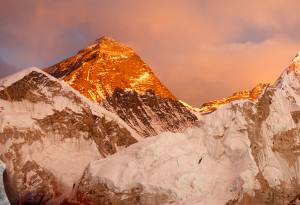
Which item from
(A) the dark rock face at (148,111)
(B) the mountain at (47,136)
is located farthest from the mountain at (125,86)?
(B) the mountain at (47,136)

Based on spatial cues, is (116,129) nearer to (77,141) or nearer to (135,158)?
(77,141)

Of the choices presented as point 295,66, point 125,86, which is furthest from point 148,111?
point 295,66

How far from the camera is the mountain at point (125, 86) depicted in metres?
152

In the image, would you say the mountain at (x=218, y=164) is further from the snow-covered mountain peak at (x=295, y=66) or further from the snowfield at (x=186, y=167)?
the snow-covered mountain peak at (x=295, y=66)

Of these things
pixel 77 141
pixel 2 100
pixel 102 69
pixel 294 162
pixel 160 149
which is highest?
pixel 102 69

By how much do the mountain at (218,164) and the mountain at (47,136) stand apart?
12011mm

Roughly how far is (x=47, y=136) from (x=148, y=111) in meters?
62.5

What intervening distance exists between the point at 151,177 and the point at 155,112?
86143 millimetres

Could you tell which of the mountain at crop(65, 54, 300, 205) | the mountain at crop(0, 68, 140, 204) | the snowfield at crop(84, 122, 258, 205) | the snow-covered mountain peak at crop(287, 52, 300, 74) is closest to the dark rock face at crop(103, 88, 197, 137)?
the mountain at crop(0, 68, 140, 204)

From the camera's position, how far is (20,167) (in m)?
90.2

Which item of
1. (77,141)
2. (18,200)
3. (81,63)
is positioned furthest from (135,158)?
(81,63)

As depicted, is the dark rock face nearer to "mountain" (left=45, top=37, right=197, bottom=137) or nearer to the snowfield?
"mountain" (left=45, top=37, right=197, bottom=137)

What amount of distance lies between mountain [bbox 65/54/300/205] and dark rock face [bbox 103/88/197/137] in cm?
6520

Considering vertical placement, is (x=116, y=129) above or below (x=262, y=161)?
above
